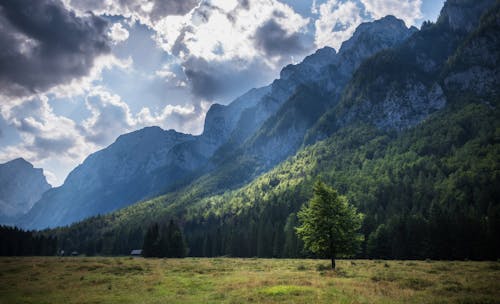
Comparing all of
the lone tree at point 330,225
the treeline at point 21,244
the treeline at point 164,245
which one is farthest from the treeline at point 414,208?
the treeline at point 21,244

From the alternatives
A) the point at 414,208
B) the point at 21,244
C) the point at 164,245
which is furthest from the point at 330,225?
the point at 21,244

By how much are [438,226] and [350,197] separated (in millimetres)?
73660

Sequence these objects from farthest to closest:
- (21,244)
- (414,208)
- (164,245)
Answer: (21,244) → (414,208) → (164,245)

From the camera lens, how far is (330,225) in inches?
1873

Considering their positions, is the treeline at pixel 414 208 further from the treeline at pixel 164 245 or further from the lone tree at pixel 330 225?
the lone tree at pixel 330 225

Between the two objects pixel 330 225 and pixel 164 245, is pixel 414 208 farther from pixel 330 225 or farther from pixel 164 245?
pixel 164 245

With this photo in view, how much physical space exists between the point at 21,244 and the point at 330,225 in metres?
139

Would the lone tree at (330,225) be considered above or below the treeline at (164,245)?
above

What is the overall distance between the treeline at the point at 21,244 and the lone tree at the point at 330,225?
130065mm

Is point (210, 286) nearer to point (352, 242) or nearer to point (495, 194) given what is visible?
point (352, 242)

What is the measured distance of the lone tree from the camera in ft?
156

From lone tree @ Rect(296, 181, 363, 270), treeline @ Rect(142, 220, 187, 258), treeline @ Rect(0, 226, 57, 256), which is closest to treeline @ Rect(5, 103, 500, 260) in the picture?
treeline @ Rect(142, 220, 187, 258)

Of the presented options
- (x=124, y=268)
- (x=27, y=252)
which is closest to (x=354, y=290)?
(x=124, y=268)

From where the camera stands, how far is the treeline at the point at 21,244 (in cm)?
12094
